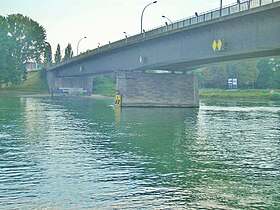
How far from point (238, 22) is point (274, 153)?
21.4 metres

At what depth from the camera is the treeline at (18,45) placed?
4897 inches

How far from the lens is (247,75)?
488ft

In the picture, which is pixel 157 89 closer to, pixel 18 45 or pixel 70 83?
pixel 70 83

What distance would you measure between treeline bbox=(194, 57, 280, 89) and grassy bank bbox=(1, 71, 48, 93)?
58.0 meters

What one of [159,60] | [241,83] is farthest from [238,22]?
[241,83]

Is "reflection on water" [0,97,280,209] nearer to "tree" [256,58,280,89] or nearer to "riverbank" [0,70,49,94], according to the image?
"riverbank" [0,70,49,94]

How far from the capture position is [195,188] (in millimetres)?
17656

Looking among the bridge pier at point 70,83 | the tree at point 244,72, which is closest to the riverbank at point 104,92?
the bridge pier at point 70,83

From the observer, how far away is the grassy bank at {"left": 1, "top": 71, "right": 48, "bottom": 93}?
431ft

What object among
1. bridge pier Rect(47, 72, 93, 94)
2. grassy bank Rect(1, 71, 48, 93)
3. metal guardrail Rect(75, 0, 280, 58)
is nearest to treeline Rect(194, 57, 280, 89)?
bridge pier Rect(47, 72, 93, 94)

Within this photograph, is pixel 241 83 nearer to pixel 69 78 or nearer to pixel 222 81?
pixel 222 81

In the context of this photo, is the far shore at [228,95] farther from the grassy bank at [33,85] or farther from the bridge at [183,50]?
the bridge at [183,50]

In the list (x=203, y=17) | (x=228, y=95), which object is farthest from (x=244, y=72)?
(x=203, y=17)

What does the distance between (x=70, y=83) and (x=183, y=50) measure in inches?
3301
